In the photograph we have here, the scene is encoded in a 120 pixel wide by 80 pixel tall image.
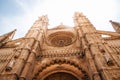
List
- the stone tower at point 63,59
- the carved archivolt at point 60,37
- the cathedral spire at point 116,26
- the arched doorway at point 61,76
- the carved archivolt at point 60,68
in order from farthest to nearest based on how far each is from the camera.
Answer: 1. the cathedral spire at point 116,26
2. the carved archivolt at point 60,37
3. the arched doorway at point 61,76
4. the carved archivolt at point 60,68
5. the stone tower at point 63,59

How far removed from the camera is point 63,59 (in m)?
10.5

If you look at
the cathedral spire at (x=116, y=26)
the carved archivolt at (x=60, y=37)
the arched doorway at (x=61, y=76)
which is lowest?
the arched doorway at (x=61, y=76)

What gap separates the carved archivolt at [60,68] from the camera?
10.0 meters

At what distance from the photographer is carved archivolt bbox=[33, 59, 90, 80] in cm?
1002

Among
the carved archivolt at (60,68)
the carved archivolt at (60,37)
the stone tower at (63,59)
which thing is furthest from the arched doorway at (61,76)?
the carved archivolt at (60,37)

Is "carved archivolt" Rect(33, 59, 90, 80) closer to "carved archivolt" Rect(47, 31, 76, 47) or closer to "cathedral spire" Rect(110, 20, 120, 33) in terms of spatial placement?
"carved archivolt" Rect(47, 31, 76, 47)

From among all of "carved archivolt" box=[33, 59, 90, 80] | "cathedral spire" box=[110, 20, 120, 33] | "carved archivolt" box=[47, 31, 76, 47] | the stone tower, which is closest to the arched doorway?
the stone tower

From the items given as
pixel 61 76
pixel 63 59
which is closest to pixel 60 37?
pixel 63 59


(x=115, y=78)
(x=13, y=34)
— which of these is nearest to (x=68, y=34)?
(x=13, y=34)

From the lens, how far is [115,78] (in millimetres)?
7449

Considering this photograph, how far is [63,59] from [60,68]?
91cm

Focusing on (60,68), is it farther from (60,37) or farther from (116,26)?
(116,26)

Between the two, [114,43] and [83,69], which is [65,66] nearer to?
[83,69]

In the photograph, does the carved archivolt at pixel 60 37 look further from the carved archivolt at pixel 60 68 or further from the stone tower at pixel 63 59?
the carved archivolt at pixel 60 68
